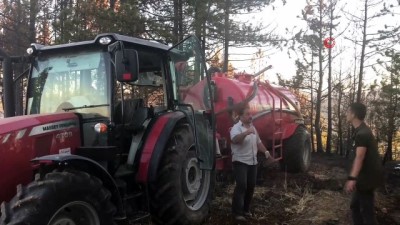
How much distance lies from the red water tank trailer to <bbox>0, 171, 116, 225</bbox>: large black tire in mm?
4091

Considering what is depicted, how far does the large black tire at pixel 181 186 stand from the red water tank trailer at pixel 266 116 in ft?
6.39

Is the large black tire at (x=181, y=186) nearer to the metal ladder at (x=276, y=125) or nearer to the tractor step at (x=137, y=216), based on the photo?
the tractor step at (x=137, y=216)

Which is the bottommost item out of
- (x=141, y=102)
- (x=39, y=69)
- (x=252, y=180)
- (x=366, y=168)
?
(x=252, y=180)

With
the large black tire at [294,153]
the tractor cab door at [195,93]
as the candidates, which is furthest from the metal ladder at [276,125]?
the tractor cab door at [195,93]

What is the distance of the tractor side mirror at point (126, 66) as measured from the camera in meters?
4.60

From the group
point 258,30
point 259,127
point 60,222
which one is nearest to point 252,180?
point 259,127

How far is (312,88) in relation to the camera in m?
21.2

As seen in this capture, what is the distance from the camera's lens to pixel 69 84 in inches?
206

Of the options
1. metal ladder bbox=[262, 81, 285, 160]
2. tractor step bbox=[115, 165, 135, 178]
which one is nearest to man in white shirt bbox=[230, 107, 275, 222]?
tractor step bbox=[115, 165, 135, 178]

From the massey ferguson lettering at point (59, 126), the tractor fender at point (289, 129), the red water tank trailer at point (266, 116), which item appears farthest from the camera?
the tractor fender at point (289, 129)

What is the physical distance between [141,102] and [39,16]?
562 inches

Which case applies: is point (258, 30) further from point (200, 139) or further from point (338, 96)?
point (200, 139)

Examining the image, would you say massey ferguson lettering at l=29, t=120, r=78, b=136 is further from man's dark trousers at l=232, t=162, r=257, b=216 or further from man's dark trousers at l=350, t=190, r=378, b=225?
man's dark trousers at l=350, t=190, r=378, b=225

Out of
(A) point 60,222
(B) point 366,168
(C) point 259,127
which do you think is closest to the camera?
(A) point 60,222
